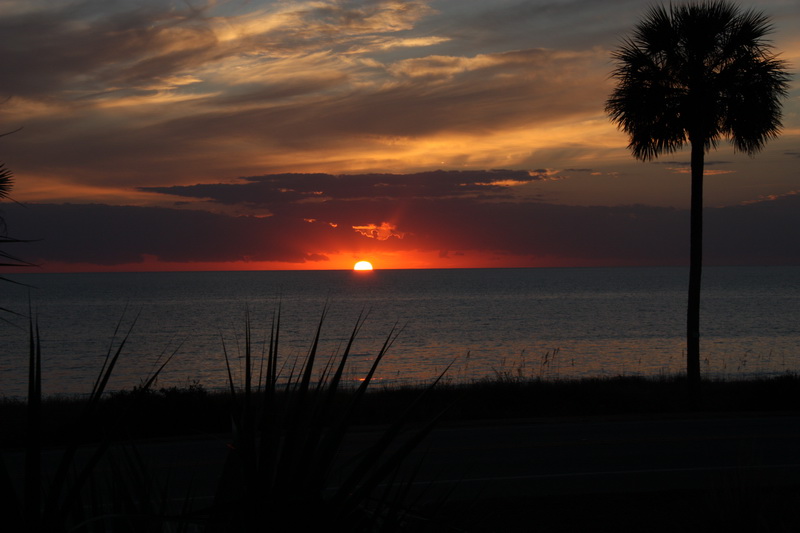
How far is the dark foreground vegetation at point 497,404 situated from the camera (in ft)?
55.9

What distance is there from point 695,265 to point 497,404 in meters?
6.22

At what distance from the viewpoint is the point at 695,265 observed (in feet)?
64.9

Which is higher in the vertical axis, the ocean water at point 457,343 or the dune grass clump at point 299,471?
the dune grass clump at point 299,471

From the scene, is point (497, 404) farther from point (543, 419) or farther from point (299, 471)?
point (299, 471)

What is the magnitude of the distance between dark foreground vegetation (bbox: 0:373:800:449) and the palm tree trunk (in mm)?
823

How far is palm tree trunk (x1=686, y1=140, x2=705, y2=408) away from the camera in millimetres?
19562

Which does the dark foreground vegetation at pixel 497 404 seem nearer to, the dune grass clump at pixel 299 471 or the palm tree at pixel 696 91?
the palm tree at pixel 696 91

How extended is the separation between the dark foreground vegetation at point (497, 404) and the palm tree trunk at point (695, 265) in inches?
32.4

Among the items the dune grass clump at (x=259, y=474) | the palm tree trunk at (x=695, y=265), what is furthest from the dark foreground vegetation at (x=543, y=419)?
the palm tree trunk at (x=695, y=265)

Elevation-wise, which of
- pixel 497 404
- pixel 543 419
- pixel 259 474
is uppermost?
pixel 259 474

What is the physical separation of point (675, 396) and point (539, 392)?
155 inches

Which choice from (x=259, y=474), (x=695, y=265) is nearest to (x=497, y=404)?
(x=695, y=265)

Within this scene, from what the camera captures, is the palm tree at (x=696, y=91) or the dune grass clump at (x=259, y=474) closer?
the dune grass clump at (x=259, y=474)

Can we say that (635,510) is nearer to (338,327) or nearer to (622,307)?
(338,327)
